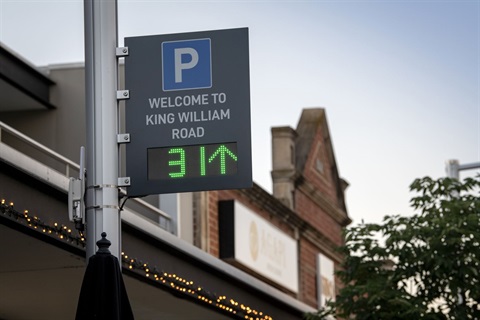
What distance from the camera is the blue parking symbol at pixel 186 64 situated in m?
9.90

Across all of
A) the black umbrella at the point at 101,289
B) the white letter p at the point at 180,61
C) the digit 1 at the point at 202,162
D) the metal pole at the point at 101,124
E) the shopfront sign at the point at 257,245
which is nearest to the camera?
the black umbrella at the point at 101,289

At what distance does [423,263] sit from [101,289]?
12.2 meters

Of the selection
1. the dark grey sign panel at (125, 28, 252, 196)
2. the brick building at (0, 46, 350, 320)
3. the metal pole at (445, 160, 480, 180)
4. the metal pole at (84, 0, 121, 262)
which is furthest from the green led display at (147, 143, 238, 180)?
the metal pole at (445, 160, 480, 180)

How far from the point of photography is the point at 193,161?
9828mm

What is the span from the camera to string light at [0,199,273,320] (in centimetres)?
1317

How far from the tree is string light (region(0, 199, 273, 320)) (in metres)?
1.30

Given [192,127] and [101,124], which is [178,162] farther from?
[101,124]

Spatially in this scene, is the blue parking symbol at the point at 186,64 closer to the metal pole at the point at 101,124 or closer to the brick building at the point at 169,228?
the metal pole at the point at 101,124

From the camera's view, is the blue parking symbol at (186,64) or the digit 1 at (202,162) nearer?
the digit 1 at (202,162)

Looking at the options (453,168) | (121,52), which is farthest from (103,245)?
(453,168)

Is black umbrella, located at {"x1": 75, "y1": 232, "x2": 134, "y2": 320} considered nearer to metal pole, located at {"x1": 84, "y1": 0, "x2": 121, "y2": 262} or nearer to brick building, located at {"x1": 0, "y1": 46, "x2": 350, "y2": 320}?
metal pole, located at {"x1": 84, "y1": 0, "x2": 121, "y2": 262}

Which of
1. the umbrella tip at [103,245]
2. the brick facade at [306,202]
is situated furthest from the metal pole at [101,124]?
the brick facade at [306,202]

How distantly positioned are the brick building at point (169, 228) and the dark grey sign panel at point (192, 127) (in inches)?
90.7

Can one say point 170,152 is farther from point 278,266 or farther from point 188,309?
point 278,266
